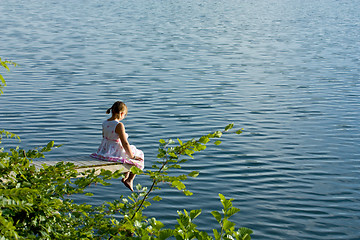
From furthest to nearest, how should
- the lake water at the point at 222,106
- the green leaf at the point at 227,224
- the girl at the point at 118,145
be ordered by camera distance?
the lake water at the point at 222,106 → the girl at the point at 118,145 → the green leaf at the point at 227,224

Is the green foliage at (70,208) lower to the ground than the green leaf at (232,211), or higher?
lower

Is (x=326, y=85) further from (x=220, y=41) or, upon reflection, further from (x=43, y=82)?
(x=220, y=41)

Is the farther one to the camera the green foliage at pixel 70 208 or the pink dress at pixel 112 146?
the pink dress at pixel 112 146

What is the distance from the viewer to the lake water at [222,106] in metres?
9.09

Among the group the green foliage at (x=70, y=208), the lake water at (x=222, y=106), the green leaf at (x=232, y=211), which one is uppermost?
the green leaf at (x=232, y=211)

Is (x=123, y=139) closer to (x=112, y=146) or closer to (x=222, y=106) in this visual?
(x=112, y=146)

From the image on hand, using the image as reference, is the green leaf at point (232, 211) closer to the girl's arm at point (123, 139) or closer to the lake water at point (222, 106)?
the lake water at point (222, 106)

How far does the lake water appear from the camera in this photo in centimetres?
909

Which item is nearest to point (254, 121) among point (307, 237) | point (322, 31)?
point (307, 237)

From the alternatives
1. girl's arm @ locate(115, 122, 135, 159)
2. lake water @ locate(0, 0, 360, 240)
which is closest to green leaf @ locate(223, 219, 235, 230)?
lake water @ locate(0, 0, 360, 240)

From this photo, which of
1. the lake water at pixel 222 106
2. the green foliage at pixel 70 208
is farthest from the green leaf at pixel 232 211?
the lake water at pixel 222 106

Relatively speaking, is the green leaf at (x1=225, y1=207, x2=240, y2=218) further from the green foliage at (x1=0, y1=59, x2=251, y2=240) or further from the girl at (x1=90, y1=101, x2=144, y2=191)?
the girl at (x1=90, y1=101, x2=144, y2=191)

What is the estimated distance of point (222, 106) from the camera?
16.0m

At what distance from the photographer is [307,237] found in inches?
309
